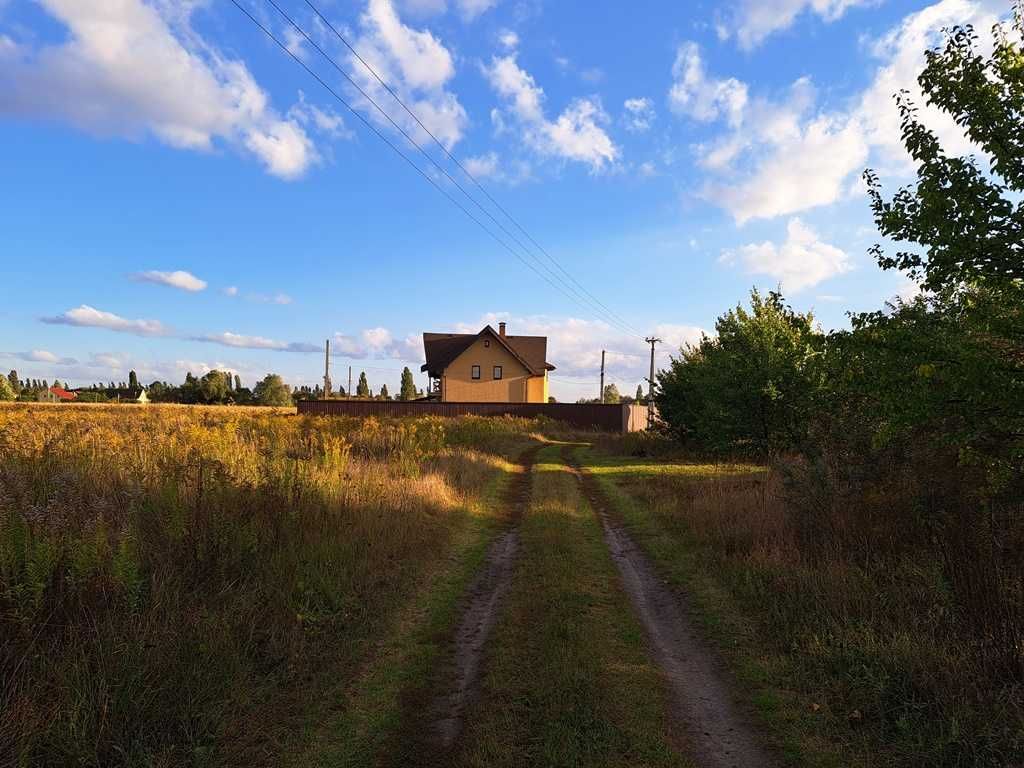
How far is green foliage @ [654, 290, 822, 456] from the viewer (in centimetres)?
1938

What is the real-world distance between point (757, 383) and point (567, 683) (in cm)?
1758

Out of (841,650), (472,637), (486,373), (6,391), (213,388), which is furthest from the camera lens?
(213,388)

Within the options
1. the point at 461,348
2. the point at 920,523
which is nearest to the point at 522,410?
A: the point at 461,348

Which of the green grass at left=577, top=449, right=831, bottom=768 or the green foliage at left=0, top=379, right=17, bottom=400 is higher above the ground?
the green foliage at left=0, top=379, right=17, bottom=400

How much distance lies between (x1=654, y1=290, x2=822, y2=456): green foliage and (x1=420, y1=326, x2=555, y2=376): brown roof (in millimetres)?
32006

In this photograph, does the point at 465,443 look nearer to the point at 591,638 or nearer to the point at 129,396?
the point at 591,638

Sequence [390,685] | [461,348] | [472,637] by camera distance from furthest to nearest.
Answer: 1. [461,348]
2. [472,637]
3. [390,685]

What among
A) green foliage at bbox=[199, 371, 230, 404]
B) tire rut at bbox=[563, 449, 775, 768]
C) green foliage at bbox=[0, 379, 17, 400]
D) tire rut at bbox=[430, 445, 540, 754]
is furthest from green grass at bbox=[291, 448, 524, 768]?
green foliage at bbox=[0, 379, 17, 400]

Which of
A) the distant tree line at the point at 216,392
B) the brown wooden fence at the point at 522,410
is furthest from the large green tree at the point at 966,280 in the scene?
the distant tree line at the point at 216,392

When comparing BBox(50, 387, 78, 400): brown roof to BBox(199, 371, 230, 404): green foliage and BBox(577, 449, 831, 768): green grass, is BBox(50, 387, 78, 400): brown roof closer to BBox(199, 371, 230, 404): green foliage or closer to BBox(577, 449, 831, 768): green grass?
BBox(199, 371, 230, 404): green foliage

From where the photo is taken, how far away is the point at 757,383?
19.8 metres

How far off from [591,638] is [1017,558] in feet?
13.2

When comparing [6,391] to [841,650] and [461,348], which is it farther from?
[841,650]

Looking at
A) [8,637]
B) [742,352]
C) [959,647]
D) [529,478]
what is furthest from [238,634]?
[742,352]
